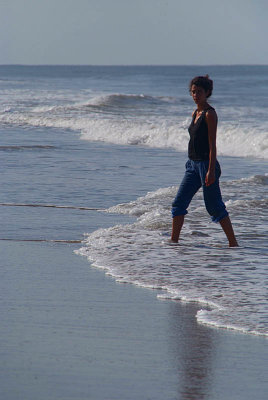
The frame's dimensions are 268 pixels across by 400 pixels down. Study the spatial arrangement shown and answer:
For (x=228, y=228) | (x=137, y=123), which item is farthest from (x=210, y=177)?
(x=137, y=123)

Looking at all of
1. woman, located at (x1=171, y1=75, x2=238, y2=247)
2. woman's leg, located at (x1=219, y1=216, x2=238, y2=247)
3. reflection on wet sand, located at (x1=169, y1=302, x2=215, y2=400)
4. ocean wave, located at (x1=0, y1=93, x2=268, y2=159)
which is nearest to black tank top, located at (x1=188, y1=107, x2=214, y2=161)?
woman, located at (x1=171, y1=75, x2=238, y2=247)

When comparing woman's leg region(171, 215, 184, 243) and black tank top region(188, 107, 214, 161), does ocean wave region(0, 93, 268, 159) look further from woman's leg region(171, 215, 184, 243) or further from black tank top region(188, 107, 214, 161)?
black tank top region(188, 107, 214, 161)

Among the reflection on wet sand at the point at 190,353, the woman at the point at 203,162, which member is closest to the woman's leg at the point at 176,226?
the woman at the point at 203,162

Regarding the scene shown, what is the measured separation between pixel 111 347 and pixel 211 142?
2.85 meters

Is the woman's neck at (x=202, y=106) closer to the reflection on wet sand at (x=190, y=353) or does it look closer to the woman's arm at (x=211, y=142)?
the woman's arm at (x=211, y=142)

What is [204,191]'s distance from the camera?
6.46m

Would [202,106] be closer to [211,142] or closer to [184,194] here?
[211,142]

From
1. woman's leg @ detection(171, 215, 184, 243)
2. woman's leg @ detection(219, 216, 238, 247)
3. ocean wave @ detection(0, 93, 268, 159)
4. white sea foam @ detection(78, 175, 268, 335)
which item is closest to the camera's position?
white sea foam @ detection(78, 175, 268, 335)

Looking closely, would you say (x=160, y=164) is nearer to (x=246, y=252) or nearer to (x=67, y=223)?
(x=67, y=223)

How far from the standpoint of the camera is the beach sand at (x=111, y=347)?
3.34 m

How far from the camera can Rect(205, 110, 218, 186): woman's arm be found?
6.21 m

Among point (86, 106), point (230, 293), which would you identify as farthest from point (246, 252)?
point (86, 106)

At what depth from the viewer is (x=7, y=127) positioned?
22.6 meters

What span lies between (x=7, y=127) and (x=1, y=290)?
18196 mm
